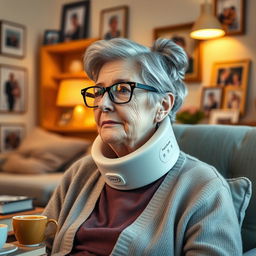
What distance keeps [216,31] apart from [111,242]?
257cm

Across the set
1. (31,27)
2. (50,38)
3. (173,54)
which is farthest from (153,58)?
(31,27)

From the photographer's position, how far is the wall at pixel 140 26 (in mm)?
3684

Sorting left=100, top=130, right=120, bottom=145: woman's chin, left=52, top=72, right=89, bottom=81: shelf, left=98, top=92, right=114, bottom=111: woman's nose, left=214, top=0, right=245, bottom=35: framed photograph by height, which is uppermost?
left=214, top=0, right=245, bottom=35: framed photograph

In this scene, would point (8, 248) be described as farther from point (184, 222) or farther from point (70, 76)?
point (70, 76)

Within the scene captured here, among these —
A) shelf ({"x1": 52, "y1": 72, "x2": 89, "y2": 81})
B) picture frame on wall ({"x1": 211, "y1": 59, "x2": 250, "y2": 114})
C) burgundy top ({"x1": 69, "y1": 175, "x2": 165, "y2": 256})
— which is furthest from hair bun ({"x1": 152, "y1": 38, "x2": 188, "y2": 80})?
shelf ({"x1": 52, "y1": 72, "x2": 89, "y2": 81})

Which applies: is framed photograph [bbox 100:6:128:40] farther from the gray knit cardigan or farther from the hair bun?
the gray knit cardigan

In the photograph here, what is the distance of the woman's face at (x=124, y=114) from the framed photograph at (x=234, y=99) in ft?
7.82

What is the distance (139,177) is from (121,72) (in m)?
0.32

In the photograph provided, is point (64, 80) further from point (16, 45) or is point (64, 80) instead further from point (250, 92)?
point (250, 92)

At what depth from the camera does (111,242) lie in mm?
1322

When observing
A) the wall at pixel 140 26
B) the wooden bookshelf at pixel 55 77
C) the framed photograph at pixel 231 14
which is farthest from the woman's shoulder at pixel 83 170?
the wooden bookshelf at pixel 55 77

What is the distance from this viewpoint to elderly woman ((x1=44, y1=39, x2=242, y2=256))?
4.04ft

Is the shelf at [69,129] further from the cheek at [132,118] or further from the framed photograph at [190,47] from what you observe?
the cheek at [132,118]

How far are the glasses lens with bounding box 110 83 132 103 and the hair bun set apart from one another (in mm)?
164
